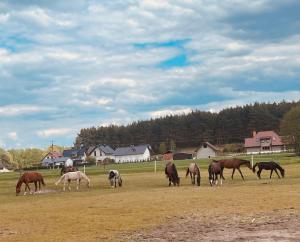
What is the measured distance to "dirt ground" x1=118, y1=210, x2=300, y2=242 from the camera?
1336 cm

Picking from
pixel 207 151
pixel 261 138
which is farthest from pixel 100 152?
pixel 261 138

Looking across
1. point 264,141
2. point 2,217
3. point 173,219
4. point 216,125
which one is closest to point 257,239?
point 173,219

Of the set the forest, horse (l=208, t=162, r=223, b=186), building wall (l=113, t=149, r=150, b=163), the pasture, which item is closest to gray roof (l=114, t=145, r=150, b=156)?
building wall (l=113, t=149, r=150, b=163)

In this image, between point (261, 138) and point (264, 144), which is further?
point (264, 144)

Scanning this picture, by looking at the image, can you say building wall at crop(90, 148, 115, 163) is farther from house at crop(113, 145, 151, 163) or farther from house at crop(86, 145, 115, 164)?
house at crop(113, 145, 151, 163)

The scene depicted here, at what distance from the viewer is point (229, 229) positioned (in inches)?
580

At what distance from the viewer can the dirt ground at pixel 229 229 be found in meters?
13.4

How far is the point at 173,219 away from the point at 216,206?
3.43 m

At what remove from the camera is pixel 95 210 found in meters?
20.8

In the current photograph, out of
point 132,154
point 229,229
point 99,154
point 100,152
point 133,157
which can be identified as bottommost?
point 229,229

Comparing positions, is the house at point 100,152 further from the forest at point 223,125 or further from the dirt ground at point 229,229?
the dirt ground at point 229,229

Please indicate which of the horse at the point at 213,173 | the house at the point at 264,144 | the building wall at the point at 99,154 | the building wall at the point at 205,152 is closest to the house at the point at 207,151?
the building wall at the point at 205,152

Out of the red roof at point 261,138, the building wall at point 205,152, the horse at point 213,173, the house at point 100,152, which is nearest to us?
the horse at point 213,173

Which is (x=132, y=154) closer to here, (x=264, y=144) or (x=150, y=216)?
(x=264, y=144)
